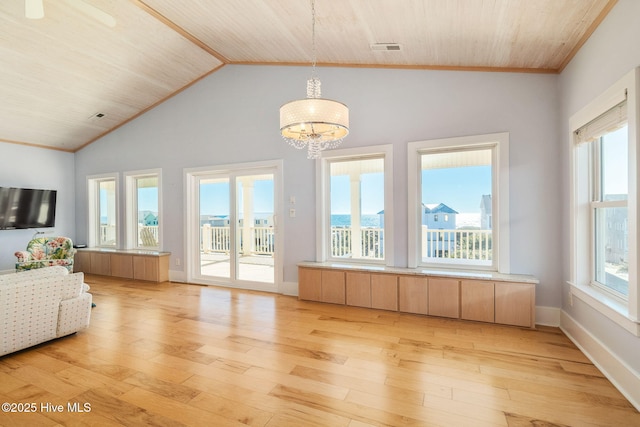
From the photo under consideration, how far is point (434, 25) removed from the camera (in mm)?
2846

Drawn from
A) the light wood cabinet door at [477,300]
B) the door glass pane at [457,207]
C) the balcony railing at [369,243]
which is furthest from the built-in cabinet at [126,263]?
the light wood cabinet door at [477,300]

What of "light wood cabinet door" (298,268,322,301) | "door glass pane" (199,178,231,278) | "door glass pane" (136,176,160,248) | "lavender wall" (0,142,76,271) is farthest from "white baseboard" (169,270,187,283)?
"lavender wall" (0,142,76,271)

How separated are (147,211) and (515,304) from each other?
634cm

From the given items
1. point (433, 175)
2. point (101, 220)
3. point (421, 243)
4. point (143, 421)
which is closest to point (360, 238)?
point (421, 243)

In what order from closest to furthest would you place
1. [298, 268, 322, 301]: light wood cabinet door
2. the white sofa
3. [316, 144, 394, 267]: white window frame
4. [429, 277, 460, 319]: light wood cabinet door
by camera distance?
the white sofa → [429, 277, 460, 319]: light wood cabinet door → [316, 144, 394, 267]: white window frame → [298, 268, 322, 301]: light wood cabinet door

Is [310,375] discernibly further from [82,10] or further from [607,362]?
[82,10]

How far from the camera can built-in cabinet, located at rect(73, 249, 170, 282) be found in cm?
553

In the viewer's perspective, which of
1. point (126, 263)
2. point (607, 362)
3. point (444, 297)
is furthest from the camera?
point (126, 263)

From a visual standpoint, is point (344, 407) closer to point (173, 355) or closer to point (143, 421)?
point (143, 421)

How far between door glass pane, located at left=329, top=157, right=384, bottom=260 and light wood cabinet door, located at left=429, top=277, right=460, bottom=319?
0.85m

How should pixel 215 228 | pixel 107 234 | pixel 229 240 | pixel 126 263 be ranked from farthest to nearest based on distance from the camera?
1. pixel 107 234
2. pixel 126 263
3. pixel 215 228
4. pixel 229 240

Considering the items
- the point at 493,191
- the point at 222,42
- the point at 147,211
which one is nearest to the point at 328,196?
the point at 493,191

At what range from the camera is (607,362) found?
2.27m

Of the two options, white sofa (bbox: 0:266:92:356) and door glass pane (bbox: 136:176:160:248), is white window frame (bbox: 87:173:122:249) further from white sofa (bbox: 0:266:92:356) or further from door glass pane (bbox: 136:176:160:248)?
white sofa (bbox: 0:266:92:356)
